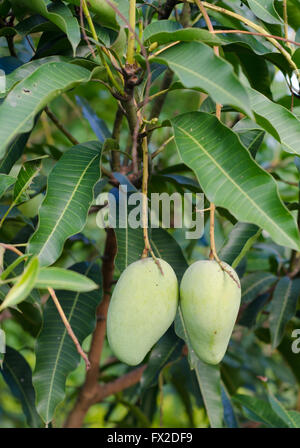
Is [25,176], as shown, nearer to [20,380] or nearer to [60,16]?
[60,16]

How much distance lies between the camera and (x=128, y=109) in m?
0.76

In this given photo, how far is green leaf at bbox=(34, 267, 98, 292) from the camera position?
1.75ft

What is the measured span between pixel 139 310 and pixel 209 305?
88mm

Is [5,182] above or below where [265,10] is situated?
below

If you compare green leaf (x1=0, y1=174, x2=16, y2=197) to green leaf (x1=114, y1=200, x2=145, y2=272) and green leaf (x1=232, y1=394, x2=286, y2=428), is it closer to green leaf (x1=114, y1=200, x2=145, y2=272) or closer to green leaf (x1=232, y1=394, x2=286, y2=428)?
green leaf (x1=114, y1=200, x2=145, y2=272)

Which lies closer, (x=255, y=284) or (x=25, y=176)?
(x=25, y=176)

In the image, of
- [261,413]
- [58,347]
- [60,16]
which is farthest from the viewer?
[261,413]

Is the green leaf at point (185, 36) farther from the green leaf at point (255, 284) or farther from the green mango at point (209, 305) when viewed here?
the green leaf at point (255, 284)

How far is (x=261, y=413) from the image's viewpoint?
Answer: 1229 mm

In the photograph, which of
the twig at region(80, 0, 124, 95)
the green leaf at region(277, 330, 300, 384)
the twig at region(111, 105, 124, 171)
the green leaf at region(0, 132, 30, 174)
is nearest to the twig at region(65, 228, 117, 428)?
the twig at region(111, 105, 124, 171)

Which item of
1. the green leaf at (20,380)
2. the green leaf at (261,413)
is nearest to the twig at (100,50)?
the green leaf at (20,380)

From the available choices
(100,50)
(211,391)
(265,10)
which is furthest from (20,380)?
(265,10)

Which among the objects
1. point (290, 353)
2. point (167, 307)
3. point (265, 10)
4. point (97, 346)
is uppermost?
point (265, 10)
